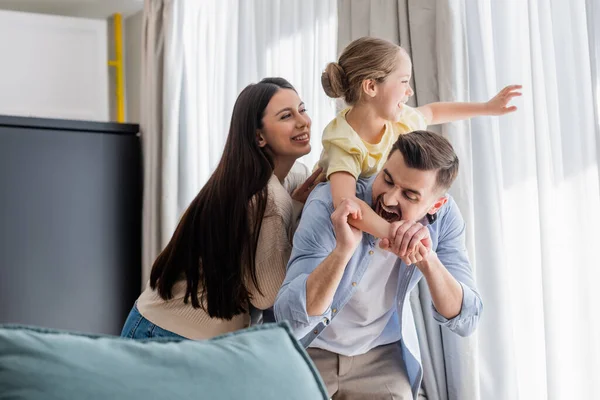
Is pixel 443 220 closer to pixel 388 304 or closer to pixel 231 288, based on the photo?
pixel 388 304

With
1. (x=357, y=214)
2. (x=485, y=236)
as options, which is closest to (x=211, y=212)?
(x=357, y=214)

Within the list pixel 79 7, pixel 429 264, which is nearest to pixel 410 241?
pixel 429 264

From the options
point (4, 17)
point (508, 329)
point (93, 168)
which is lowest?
point (508, 329)

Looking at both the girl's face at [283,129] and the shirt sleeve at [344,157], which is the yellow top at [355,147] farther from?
the girl's face at [283,129]

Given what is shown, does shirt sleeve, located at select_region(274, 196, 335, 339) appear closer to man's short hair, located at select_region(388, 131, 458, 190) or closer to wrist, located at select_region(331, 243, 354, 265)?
wrist, located at select_region(331, 243, 354, 265)

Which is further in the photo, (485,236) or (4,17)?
(4,17)

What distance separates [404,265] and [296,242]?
24cm

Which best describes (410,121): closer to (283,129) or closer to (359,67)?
(359,67)

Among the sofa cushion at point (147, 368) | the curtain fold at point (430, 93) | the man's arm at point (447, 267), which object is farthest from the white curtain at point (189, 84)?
the sofa cushion at point (147, 368)

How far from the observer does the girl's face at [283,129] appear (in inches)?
83.5

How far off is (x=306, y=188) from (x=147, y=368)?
1.07 meters

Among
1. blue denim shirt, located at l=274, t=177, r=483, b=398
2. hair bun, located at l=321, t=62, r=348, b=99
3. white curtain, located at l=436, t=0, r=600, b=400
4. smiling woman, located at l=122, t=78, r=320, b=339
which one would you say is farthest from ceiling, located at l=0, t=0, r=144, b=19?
blue denim shirt, located at l=274, t=177, r=483, b=398

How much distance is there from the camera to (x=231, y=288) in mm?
1964

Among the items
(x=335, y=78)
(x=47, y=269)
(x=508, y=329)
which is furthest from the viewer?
(x=47, y=269)
